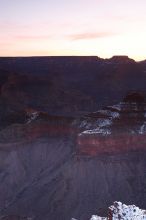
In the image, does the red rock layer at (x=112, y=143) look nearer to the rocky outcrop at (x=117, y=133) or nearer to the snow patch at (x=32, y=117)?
the rocky outcrop at (x=117, y=133)

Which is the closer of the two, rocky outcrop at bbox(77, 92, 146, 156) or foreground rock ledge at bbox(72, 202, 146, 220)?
foreground rock ledge at bbox(72, 202, 146, 220)

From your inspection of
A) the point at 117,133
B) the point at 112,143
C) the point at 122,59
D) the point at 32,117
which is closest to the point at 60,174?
the point at 112,143

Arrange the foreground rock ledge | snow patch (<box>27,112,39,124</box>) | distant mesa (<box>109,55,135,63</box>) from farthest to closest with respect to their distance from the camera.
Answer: distant mesa (<box>109,55,135,63</box>), snow patch (<box>27,112,39,124</box>), the foreground rock ledge

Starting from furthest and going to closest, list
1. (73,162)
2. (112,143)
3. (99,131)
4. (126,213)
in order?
(99,131) → (73,162) → (112,143) → (126,213)

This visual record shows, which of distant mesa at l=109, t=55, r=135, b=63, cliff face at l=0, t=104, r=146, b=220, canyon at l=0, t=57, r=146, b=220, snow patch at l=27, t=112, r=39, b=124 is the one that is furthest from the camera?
distant mesa at l=109, t=55, r=135, b=63

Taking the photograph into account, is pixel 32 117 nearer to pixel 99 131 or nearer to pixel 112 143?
pixel 99 131

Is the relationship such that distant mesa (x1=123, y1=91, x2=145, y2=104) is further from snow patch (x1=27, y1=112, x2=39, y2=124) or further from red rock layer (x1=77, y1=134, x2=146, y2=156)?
snow patch (x1=27, y1=112, x2=39, y2=124)

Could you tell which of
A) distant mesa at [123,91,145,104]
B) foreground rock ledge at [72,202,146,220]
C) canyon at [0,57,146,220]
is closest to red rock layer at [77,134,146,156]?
canyon at [0,57,146,220]

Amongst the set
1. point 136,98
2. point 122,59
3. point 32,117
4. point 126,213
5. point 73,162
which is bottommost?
point 73,162

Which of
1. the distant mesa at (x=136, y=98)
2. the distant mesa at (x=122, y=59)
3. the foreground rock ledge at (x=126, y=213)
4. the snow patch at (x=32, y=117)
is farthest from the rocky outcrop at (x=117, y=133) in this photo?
the distant mesa at (x=122, y=59)

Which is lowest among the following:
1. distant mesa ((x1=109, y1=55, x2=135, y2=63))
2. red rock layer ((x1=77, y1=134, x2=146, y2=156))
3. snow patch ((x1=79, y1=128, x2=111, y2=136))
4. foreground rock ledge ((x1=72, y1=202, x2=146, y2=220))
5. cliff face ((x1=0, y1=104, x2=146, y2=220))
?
cliff face ((x1=0, y1=104, x2=146, y2=220))

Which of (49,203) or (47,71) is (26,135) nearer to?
(49,203)

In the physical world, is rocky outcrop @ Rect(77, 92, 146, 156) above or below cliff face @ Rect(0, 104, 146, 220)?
above
